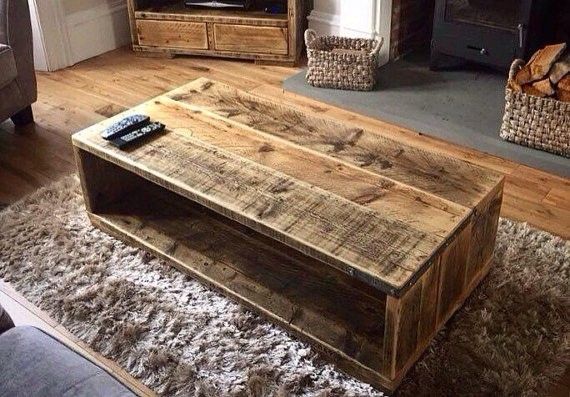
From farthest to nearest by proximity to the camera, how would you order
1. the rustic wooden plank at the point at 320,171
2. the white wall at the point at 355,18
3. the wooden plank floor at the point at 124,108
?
the white wall at the point at 355,18, the wooden plank floor at the point at 124,108, the rustic wooden plank at the point at 320,171

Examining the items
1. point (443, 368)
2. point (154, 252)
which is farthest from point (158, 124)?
point (443, 368)

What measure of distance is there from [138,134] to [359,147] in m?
0.67

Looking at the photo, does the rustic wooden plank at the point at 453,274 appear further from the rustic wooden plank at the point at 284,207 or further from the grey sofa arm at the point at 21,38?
the grey sofa arm at the point at 21,38

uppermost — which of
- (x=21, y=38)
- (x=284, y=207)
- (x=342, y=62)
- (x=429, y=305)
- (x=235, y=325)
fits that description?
(x=21, y=38)

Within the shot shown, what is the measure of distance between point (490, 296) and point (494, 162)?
35.0 inches

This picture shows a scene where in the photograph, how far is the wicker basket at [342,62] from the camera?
3268 millimetres

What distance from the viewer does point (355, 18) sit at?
11.5 ft

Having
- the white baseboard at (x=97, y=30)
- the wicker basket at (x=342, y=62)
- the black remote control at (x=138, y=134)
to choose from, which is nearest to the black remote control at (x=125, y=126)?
the black remote control at (x=138, y=134)

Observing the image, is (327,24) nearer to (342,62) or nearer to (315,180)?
(342,62)

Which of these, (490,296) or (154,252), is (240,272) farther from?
(490,296)

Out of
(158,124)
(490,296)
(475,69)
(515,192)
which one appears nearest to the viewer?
(490,296)

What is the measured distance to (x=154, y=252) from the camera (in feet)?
7.32

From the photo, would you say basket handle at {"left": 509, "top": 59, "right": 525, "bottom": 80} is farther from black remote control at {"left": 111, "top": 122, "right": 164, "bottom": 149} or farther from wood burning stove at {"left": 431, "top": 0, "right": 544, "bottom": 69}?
black remote control at {"left": 111, "top": 122, "right": 164, "bottom": 149}

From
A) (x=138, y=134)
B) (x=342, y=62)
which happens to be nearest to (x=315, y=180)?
(x=138, y=134)
